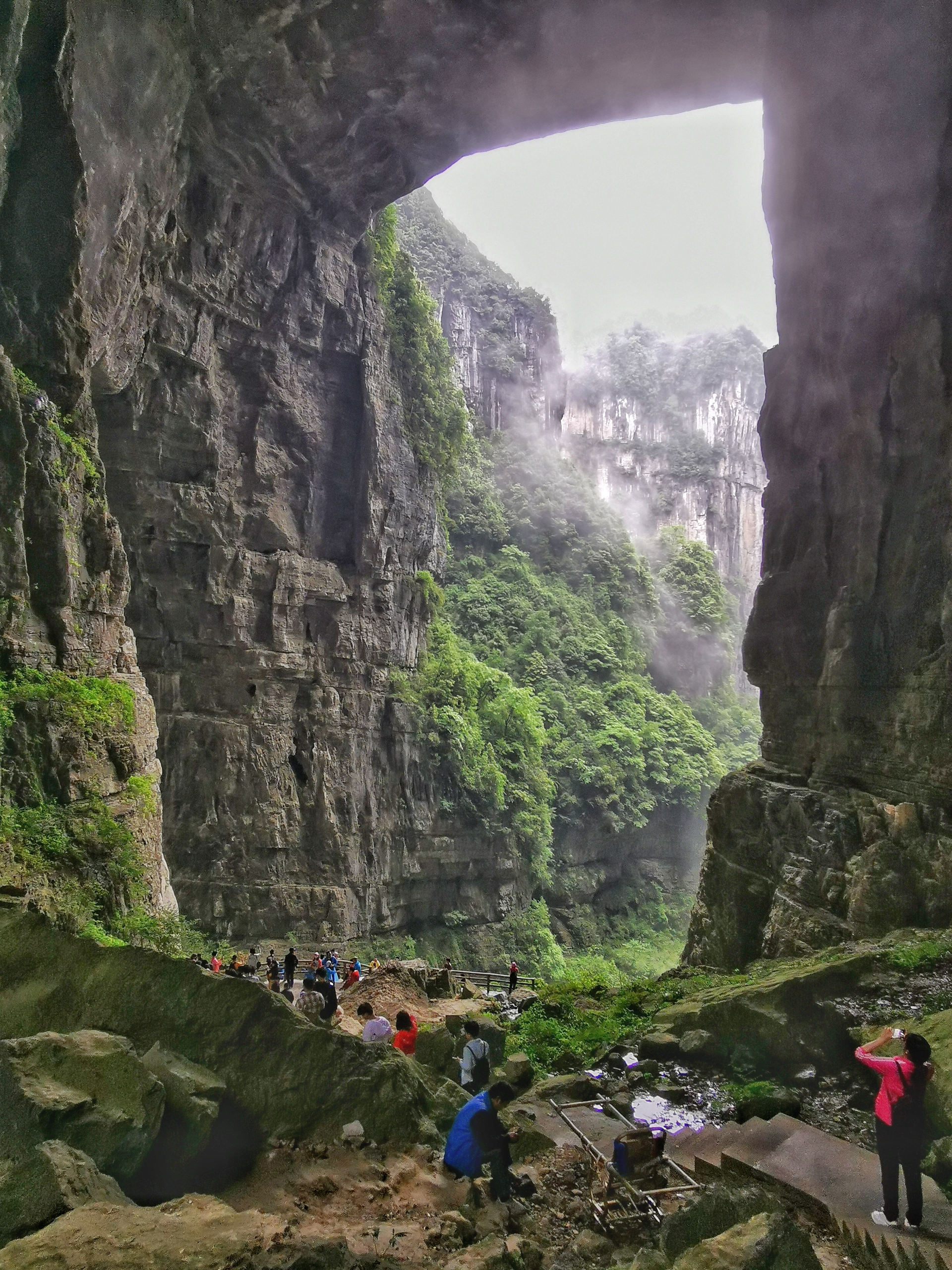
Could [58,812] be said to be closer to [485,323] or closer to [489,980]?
[489,980]

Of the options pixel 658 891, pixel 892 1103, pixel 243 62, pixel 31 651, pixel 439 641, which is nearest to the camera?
pixel 892 1103

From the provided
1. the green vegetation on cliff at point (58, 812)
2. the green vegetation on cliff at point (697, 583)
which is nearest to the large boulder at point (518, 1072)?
the green vegetation on cliff at point (58, 812)

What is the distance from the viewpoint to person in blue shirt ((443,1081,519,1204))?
15.0 feet

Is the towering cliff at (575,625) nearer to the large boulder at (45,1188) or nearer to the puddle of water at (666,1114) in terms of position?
the puddle of water at (666,1114)

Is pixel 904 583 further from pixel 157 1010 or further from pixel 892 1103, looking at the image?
pixel 157 1010

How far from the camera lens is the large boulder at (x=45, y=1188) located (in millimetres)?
3408

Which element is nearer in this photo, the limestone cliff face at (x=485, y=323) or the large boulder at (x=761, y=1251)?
the large boulder at (x=761, y=1251)

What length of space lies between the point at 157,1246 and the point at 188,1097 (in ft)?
4.37

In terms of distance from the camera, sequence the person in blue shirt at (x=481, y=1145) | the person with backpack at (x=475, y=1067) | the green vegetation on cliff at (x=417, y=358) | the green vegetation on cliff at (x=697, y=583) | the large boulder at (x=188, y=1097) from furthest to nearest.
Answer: the green vegetation on cliff at (x=697, y=583)
the green vegetation on cliff at (x=417, y=358)
the person with backpack at (x=475, y=1067)
the person in blue shirt at (x=481, y=1145)
the large boulder at (x=188, y=1097)

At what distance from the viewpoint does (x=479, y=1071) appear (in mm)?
6125

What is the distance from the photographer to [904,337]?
12.3 meters

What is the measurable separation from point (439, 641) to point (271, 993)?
25119 millimetres

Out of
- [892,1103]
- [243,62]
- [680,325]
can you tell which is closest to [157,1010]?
[892,1103]

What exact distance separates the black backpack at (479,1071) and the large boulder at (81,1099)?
265 cm
